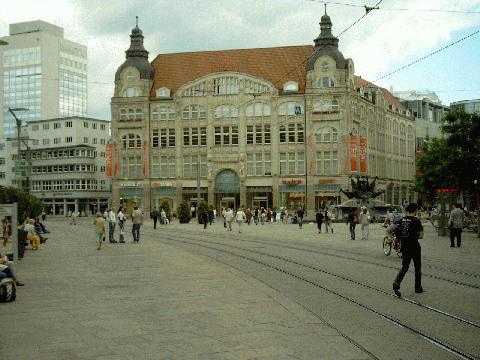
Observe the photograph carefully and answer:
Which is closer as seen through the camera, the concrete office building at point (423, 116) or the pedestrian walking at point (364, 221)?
the pedestrian walking at point (364, 221)

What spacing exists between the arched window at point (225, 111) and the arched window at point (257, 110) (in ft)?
4.84

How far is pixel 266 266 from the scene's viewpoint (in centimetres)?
2002

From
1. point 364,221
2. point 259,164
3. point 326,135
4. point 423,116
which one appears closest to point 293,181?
point 259,164

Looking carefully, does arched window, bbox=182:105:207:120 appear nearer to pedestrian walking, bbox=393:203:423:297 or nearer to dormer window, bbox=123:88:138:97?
dormer window, bbox=123:88:138:97

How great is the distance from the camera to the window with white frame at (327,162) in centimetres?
7956

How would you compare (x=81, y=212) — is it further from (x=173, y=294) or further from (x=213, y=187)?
(x=173, y=294)

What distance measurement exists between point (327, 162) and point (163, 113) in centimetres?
2136

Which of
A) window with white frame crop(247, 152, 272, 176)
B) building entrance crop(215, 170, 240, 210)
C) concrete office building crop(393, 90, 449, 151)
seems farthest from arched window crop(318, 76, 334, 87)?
concrete office building crop(393, 90, 449, 151)

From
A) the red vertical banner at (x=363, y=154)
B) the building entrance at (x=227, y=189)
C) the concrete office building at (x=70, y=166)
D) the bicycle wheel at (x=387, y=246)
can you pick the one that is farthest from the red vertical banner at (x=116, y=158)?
the bicycle wheel at (x=387, y=246)

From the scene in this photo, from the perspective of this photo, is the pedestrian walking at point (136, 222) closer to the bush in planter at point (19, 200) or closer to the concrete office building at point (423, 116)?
the bush in planter at point (19, 200)

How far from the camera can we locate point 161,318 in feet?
34.6

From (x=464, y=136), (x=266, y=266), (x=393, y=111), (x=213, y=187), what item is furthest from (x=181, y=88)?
(x=266, y=266)

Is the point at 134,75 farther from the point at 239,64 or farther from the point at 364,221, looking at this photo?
the point at 364,221

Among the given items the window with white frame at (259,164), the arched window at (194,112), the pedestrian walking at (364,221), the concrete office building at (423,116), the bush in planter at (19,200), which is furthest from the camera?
the concrete office building at (423,116)
